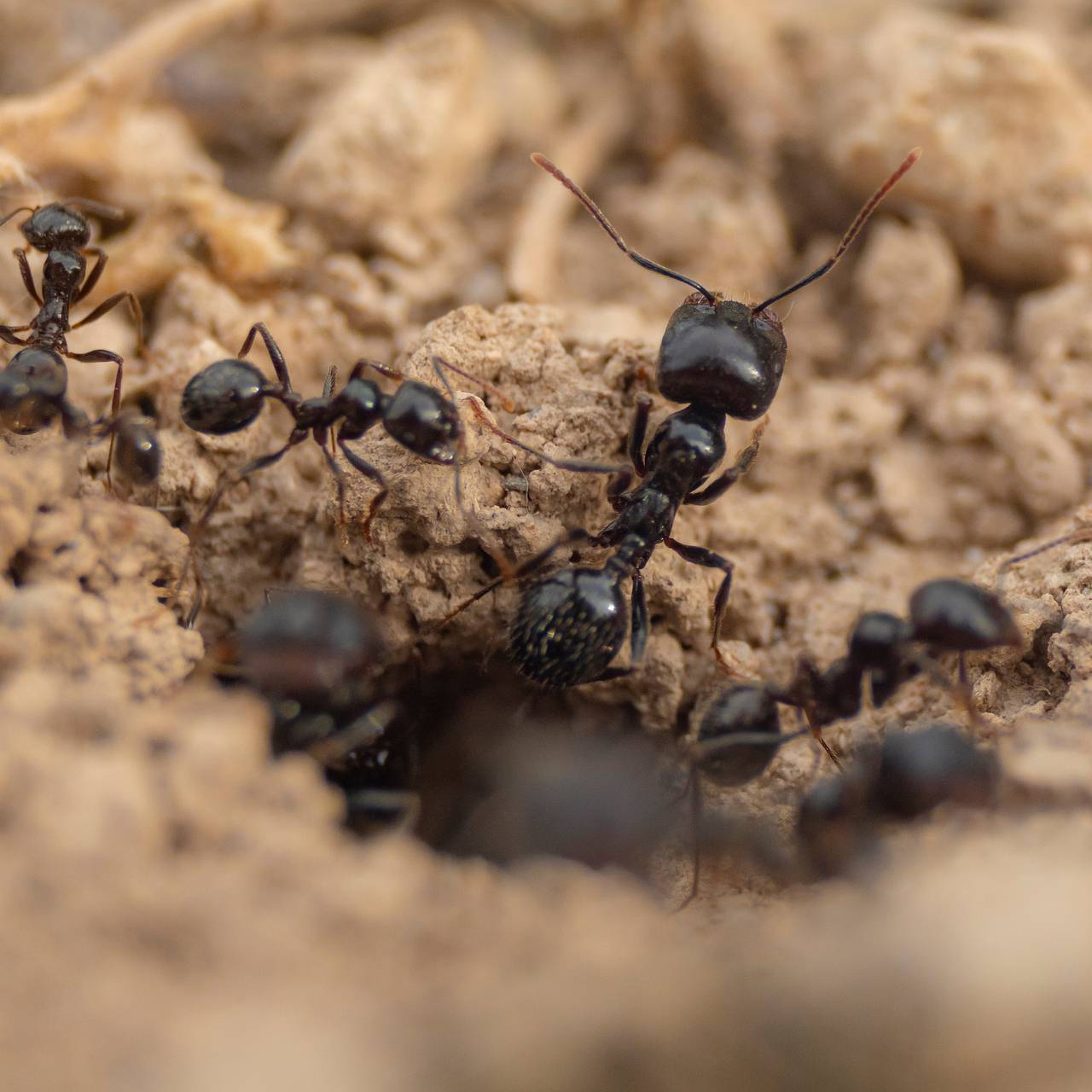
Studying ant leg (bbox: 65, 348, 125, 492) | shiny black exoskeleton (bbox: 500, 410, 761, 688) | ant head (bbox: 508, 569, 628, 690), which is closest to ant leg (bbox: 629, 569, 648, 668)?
shiny black exoskeleton (bbox: 500, 410, 761, 688)

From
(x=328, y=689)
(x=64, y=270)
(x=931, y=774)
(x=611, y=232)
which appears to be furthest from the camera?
(x=64, y=270)

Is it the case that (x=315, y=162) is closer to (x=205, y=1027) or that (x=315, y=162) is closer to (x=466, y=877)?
(x=466, y=877)

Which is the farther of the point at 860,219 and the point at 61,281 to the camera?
the point at 61,281

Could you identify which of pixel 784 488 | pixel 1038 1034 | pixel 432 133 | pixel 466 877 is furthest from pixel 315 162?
pixel 1038 1034

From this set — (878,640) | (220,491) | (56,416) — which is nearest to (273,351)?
(220,491)

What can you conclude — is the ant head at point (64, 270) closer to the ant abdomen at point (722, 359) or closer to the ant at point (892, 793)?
the ant abdomen at point (722, 359)

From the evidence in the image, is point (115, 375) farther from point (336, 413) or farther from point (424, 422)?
point (424, 422)

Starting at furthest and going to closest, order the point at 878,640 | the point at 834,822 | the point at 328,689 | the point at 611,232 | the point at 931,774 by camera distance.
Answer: the point at 611,232, the point at 878,640, the point at 328,689, the point at 834,822, the point at 931,774
